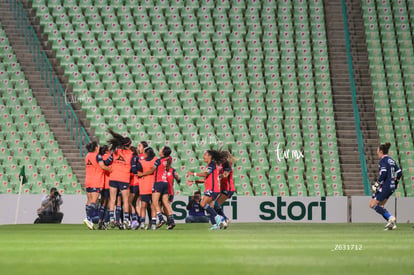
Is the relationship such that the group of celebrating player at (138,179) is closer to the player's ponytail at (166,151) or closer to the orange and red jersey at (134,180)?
the player's ponytail at (166,151)

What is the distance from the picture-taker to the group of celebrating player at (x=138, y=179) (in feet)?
68.7

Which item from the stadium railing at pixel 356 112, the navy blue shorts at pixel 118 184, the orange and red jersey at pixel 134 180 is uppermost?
the stadium railing at pixel 356 112

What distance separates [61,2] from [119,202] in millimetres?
14829

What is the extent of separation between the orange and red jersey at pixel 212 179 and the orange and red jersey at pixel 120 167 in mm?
1918

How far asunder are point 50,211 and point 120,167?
7.24m

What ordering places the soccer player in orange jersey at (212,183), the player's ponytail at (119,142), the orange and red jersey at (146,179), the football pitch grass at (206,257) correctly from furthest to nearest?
the orange and red jersey at (146,179), the player's ponytail at (119,142), the soccer player in orange jersey at (212,183), the football pitch grass at (206,257)

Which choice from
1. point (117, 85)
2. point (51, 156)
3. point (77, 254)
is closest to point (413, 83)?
point (117, 85)

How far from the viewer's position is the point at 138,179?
22.6 m

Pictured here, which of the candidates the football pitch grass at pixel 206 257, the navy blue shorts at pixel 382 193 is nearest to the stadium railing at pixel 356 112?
the navy blue shorts at pixel 382 193

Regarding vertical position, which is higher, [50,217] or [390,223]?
[50,217]

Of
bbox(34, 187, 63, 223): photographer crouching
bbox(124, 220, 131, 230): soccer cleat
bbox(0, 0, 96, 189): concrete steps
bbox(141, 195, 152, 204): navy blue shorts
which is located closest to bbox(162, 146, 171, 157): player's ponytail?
bbox(141, 195, 152, 204): navy blue shorts

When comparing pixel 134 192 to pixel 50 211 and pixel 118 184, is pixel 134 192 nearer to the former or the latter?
pixel 118 184

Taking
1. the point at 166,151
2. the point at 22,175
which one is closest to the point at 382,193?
the point at 166,151

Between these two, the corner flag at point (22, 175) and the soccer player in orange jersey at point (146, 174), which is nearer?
the soccer player in orange jersey at point (146, 174)
